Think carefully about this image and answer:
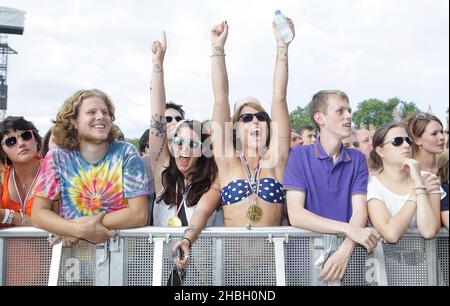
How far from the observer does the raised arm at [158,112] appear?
15.1 feet

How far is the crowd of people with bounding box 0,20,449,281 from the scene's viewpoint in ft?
12.3

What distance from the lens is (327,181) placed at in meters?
3.93

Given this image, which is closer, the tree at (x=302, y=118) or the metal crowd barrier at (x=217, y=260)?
the metal crowd barrier at (x=217, y=260)

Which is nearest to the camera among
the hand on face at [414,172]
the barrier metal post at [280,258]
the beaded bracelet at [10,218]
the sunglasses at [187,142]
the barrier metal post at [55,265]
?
the barrier metal post at [280,258]

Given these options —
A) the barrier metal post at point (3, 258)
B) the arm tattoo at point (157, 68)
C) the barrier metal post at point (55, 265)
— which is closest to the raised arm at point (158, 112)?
the arm tattoo at point (157, 68)

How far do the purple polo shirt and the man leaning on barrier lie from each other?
1.06 meters

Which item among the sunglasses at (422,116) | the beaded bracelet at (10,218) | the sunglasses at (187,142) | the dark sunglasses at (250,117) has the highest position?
the sunglasses at (422,116)

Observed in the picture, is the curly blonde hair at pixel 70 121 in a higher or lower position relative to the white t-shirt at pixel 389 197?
higher

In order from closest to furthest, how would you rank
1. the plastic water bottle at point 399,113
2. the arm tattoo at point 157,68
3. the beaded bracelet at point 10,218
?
the beaded bracelet at point 10,218
the arm tattoo at point 157,68
the plastic water bottle at point 399,113

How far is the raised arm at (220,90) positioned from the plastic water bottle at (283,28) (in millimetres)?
410

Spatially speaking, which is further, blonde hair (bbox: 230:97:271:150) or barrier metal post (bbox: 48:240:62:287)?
blonde hair (bbox: 230:97:271:150)

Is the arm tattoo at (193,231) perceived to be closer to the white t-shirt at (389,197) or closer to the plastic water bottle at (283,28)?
the white t-shirt at (389,197)

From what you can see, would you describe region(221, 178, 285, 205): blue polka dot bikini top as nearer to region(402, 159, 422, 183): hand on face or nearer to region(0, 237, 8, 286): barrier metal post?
region(402, 159, 422, 183): hand on face

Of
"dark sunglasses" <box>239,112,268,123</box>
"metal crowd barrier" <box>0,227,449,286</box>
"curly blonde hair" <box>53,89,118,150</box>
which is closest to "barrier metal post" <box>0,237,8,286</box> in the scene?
"metal crowd barrier" <box>0,227,449,286</box>
